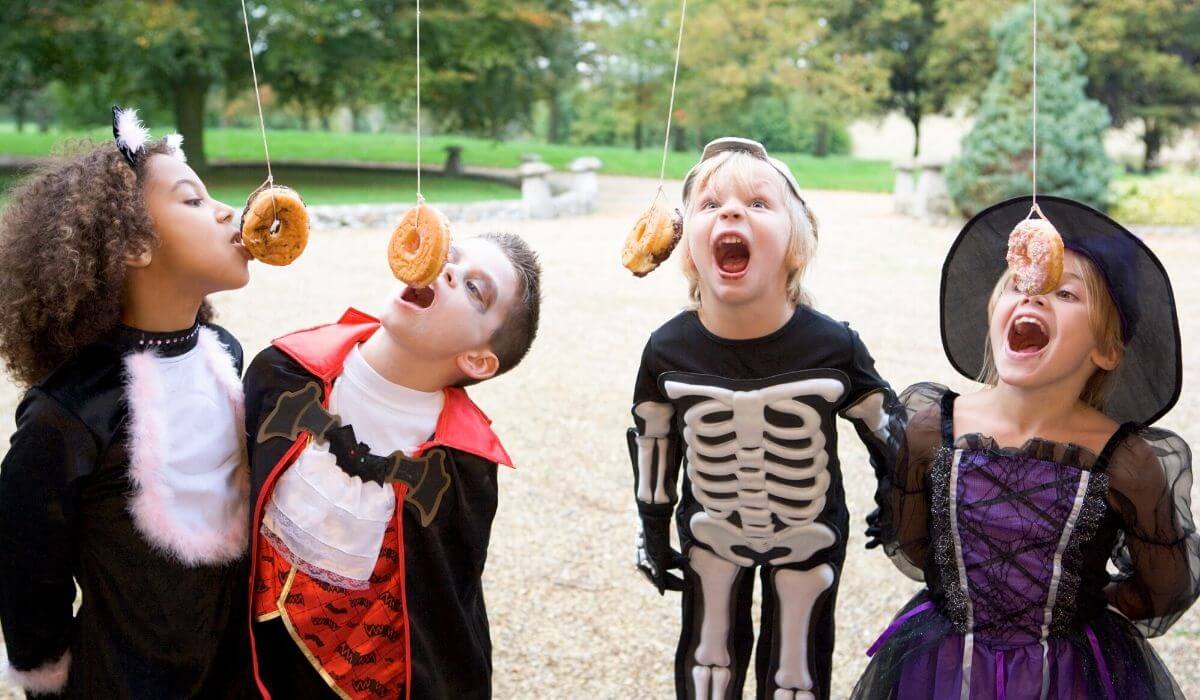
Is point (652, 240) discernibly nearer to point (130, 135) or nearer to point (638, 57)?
point (130, 135)

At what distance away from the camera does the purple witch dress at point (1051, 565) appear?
6.83ft

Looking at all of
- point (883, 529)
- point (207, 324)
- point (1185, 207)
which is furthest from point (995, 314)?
point (1185, 207)

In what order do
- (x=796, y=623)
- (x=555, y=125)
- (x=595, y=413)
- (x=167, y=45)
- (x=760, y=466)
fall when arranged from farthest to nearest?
(x=555, y=125)
(x=167, y=45)
(x=595, y=413)
(x=796, y=623)
(x=760, y=466)

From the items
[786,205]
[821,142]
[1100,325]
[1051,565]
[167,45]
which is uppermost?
[167,45]

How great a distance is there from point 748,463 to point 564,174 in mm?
18099

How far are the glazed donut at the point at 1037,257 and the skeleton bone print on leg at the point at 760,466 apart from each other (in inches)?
19.7

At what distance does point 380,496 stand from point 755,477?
0.86 metres

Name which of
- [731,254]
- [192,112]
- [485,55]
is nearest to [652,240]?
[731,254]

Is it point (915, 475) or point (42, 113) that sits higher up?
point (42, 113)

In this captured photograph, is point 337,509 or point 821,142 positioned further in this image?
point 821,142

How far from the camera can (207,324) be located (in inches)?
95.3

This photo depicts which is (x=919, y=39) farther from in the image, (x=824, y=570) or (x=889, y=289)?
(x=824, y=570)

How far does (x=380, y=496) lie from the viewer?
214 cm

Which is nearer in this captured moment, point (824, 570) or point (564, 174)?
point (824, 570)
